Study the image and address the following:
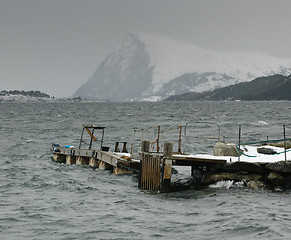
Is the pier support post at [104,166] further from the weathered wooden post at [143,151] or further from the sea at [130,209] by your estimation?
the weathered wooden post at [143,151]

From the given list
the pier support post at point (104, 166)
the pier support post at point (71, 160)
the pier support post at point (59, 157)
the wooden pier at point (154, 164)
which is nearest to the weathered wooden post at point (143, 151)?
the wooden pier at point (154, 164)

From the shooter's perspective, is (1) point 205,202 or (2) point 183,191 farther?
(2) point 183,191

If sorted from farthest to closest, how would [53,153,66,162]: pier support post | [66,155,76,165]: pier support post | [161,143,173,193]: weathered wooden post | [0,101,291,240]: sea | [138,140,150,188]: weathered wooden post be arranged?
[53,153,66,162]: pier support post
[66,155,76,165]: pier support post
[138,140,150,188]: weathered wooden post
[161,143,173,193]: weathered wooden post
[0,101,291,240]: sea

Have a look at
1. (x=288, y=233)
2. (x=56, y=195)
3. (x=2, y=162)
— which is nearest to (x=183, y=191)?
(x=56, y=195)

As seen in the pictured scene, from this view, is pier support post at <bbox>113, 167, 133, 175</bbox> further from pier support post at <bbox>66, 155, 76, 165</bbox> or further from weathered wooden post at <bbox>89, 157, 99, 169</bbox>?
pier support post at <bbox>66, 155, 76, 165</bbox>

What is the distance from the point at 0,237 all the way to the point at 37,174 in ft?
42.4

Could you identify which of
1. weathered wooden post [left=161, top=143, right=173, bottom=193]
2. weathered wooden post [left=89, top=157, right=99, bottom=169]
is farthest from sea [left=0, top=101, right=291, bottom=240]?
weathered wooden post [left=89, top=157, right=99, bottom=169]

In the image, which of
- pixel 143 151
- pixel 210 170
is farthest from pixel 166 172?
pixel 210 170

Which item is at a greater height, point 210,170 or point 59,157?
point 59,157

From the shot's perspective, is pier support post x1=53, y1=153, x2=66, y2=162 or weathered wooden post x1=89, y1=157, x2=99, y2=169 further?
pier support post x1=53, y1=153, x2=66, y2=162

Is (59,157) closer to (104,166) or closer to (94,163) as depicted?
(94,163)

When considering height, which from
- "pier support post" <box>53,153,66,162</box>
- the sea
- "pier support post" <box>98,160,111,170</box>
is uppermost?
"pier support post" <box>53,153,66,162</box>

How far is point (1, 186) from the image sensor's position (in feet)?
77.6

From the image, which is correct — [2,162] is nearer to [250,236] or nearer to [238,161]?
[238,161]
